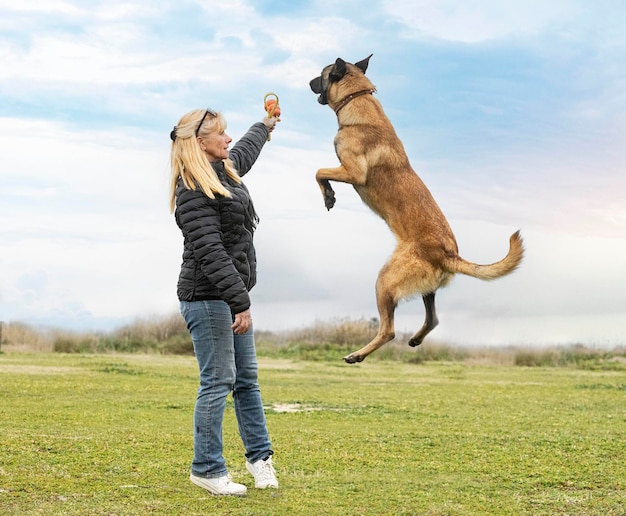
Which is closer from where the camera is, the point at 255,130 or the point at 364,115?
the point at 364,115

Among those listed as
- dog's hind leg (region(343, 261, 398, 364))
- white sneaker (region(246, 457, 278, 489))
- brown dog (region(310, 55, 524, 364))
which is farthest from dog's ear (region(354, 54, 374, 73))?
white sneaker (region(246, 457, 278, 489))

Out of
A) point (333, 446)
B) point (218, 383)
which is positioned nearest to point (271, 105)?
point (218, 383)

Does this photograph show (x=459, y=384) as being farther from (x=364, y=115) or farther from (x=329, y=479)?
(x=364, y=115)

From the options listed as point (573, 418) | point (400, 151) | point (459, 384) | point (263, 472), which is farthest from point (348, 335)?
point (400, 151)

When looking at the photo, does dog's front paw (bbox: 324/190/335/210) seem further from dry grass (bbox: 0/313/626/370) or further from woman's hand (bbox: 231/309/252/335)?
dry grass (bbox: 0/313/626/370)

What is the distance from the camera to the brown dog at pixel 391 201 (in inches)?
147

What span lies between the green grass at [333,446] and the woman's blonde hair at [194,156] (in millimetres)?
1980

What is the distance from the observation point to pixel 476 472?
→ 275 inches

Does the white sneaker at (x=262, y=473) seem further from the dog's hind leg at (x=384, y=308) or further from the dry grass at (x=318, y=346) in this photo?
the dry grass at (x=318, y=346)

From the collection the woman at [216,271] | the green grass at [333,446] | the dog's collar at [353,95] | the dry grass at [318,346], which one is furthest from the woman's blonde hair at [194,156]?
the dry grass at [318,346]

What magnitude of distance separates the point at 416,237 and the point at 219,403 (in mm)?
1869

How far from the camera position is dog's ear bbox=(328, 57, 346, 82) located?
3.84m

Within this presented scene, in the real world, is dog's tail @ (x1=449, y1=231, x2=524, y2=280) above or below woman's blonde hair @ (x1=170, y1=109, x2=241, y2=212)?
below

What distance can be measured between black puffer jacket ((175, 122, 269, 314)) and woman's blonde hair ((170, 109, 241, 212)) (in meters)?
0.07
